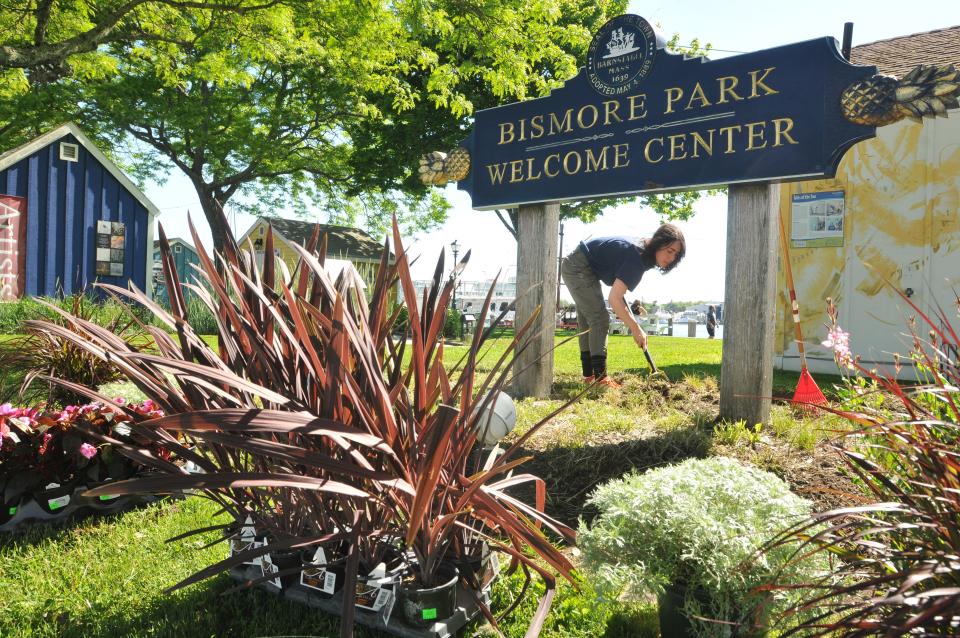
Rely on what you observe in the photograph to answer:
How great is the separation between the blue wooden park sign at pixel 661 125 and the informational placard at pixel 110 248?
11616 mm

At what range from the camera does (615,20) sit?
4863 millimetres

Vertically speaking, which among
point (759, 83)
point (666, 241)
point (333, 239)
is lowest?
point (666, 241)

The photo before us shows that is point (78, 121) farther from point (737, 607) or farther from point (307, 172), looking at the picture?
point (737, 607)

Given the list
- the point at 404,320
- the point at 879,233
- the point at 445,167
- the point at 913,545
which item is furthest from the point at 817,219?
the point at 913,545

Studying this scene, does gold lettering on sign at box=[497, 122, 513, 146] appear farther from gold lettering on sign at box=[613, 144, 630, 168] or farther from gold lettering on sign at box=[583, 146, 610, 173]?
gold lettering on sign at box=[613, 144, 630, 168]

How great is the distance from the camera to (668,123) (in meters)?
4.59

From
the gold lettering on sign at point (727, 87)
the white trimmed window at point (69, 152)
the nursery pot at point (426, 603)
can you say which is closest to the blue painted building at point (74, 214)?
the white trimmed window at point (69, 152)

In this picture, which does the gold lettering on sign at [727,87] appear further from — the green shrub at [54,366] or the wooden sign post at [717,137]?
the green shrub at [54,366]

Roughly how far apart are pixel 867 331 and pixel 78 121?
20085mm

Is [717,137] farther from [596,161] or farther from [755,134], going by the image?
[596,161]

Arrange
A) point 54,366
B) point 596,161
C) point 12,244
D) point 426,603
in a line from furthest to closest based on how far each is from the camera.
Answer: point 12,244, point 596,161, point 54,366, point 426,603

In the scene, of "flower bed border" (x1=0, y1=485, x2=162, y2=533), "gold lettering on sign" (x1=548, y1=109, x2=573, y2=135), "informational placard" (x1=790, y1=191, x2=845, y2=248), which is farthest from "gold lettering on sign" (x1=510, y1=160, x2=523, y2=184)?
"informational placard" (x1=790, y1=191, x2=845, y2=248)

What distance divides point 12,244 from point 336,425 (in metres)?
14.7

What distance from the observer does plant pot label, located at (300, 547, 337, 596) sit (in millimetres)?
1821
